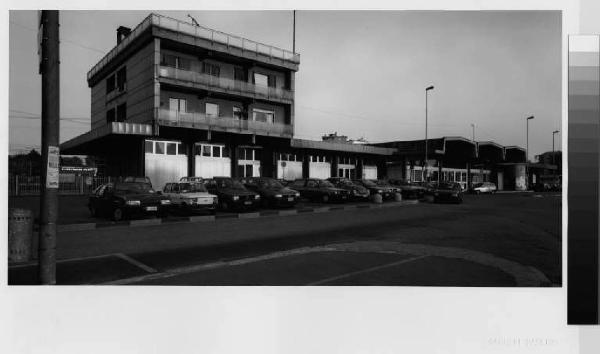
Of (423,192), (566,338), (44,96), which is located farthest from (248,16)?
(423,192)

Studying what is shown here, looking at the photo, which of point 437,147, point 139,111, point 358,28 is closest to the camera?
point 358,28

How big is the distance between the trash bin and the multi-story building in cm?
1526

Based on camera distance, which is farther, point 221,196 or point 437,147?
point 437,147

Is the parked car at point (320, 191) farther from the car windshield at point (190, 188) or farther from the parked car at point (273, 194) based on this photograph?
the car windshield at point (190, 188)

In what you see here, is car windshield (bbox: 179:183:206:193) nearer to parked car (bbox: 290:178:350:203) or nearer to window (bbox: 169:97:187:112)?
parked car (bbox: 290:178:350:203)

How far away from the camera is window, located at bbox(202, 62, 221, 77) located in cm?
2666

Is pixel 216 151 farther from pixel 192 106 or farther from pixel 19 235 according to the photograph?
pixel 19 235

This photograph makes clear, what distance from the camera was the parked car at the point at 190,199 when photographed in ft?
46.5

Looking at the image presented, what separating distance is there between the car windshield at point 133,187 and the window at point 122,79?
14828 millimetres

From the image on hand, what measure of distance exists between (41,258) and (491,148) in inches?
1840

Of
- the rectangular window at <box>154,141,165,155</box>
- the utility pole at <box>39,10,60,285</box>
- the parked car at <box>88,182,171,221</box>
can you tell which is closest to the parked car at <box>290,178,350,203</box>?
the rectangular window at <box>154,141,165,155</box>

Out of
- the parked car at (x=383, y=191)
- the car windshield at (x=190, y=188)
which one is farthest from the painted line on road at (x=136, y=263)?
the parked car at (x=383, y=191)

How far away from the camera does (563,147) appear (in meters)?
7.00

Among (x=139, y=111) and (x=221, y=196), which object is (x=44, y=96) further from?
(x=139, y=111)
